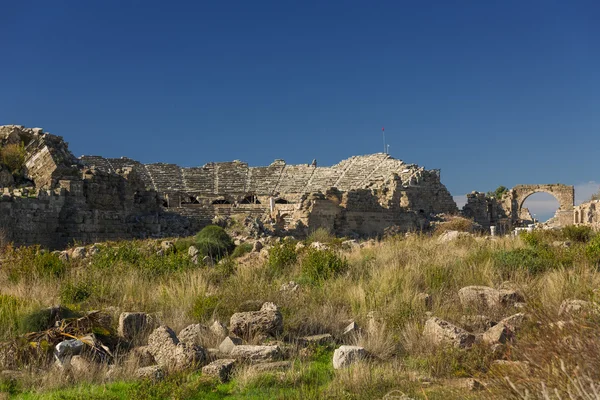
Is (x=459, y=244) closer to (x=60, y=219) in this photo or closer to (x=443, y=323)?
(x=443, y=323)

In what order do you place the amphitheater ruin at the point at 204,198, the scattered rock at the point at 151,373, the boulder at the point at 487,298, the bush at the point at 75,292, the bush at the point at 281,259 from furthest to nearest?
the amphitheater ruin at the point at 204,198 < the bush at the point at 281,259 < the bush at the point at 75,292 < the boulder at the point at 487,298 < the scattered rock at the point at 151,373

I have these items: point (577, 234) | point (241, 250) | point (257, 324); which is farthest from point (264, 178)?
point (257, 324)

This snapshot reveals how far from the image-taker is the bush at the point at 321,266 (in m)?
9.29

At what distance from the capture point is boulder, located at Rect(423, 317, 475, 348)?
5359 millimetres

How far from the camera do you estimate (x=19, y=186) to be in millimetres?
20844

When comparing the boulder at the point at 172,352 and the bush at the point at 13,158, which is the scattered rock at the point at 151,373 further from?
the bush at the point at 13,158

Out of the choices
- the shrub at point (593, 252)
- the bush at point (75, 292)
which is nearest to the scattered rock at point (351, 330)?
the bush at point (75, 292)

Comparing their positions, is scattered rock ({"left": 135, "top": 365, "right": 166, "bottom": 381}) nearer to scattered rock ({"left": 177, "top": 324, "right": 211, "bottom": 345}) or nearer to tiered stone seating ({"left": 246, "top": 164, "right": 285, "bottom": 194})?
scattered rock ({"left": 177, "top": 324, "right": 211, "bottom": 345})

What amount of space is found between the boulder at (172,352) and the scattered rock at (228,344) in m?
0.25

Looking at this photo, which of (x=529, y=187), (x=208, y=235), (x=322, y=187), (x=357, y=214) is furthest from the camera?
(x=529, y=187)

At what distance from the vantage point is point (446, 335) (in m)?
5.47

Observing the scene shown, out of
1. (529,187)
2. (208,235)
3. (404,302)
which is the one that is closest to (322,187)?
(529,187)

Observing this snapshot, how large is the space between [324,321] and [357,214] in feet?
66.0

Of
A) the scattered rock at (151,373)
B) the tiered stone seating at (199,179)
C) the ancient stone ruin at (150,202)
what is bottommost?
the scattered rock at (151,373)
